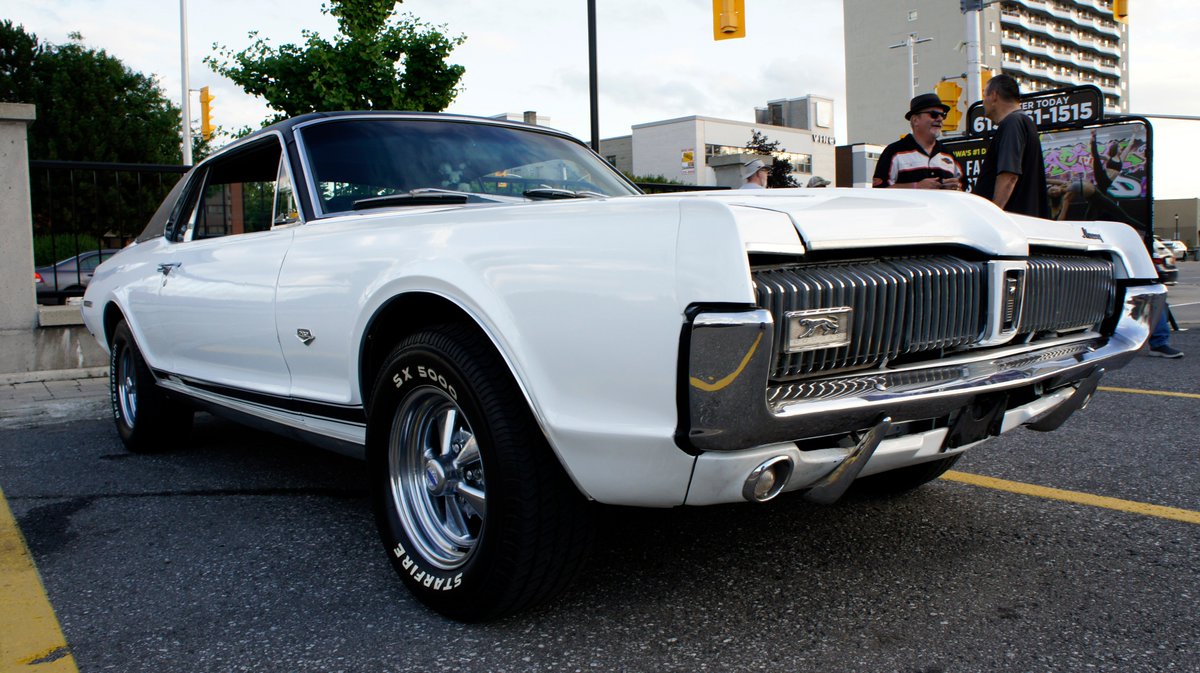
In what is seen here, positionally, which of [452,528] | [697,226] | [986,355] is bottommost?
[452,528]

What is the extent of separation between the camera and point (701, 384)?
1.91 m

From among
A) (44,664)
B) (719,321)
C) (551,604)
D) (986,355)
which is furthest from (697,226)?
(44,664)

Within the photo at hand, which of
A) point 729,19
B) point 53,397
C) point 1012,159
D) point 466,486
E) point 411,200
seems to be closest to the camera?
point 466,486

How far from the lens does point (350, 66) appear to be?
54.7 ft

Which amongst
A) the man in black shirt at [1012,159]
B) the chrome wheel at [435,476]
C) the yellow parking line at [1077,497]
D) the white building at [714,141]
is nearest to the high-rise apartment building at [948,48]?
the white building at [714,141]

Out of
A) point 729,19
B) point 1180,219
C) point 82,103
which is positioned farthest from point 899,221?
point 1180,219

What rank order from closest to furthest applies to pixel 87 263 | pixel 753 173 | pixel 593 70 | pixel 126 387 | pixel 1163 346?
pixel 126 387, pixel 1163 346, pixel 753 173, pixel 87 263, pixel 593 70

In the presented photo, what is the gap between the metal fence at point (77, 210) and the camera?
8188 mm

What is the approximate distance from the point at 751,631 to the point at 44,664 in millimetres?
1693

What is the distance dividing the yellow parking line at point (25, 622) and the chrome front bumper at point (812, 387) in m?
1.62

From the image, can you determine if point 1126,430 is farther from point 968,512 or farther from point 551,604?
point 551,604

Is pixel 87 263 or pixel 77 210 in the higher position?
pixel 77 210

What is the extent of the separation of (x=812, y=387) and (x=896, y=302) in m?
0.34

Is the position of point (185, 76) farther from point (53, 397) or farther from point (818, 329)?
→ point (818, 329)
